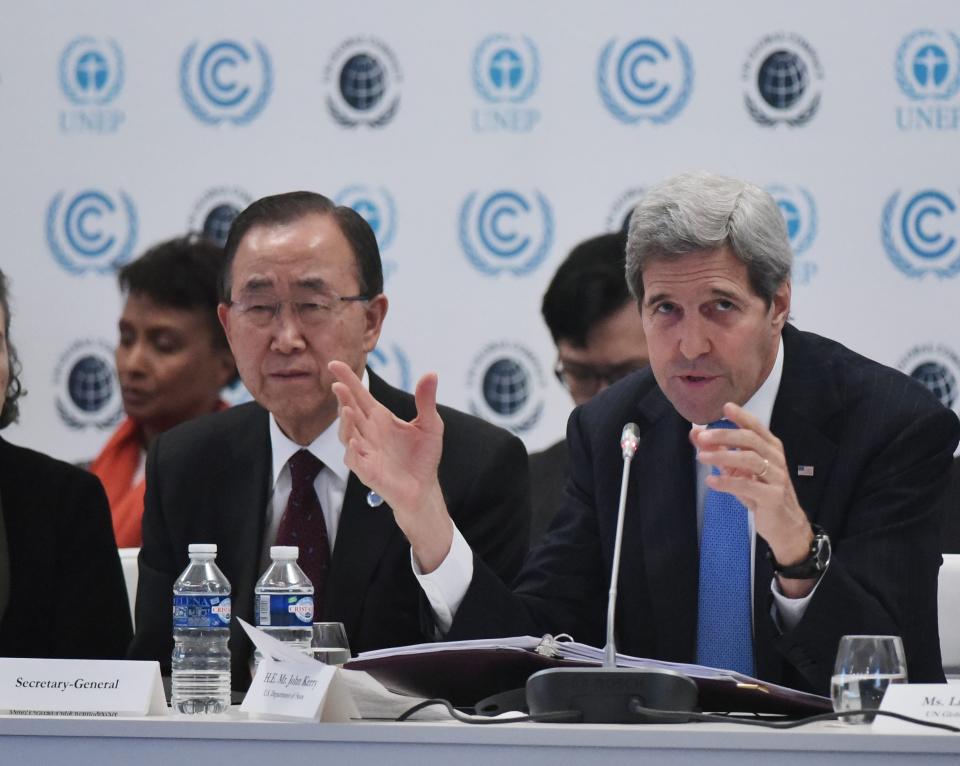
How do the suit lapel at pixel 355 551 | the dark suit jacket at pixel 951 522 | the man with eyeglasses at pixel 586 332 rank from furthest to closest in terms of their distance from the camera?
the man with eyeglasses at pixel 586 332
the dark suit jacket at pixel 951 522
the suit lapel at pixel 355 551

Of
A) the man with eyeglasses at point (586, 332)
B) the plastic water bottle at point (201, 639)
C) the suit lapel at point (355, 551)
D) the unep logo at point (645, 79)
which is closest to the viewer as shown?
the plastic water bottle at point (201, 639)

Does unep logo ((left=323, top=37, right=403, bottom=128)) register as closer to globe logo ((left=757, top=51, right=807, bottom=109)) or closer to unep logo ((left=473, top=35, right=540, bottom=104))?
unep logo ((left=473, top=35, right=540, bottom=104))

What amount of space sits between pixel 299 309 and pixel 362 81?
63.6 inches

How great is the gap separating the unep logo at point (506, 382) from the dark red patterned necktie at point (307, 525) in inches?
54.1

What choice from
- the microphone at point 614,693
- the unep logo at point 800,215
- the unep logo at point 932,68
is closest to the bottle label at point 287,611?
the microphone at point 614,693

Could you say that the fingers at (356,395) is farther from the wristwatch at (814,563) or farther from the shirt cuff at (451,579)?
the wristwatch at (814,563)

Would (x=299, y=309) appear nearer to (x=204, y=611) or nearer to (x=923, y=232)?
(x=204, y=611)

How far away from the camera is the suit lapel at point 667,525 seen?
8.90 feet

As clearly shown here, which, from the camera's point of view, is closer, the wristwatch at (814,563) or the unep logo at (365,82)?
the wristwatch at (814,563)

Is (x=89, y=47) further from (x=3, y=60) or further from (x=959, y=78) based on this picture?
(x=959, y=78)

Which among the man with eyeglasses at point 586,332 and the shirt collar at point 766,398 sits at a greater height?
the man with eyeglasses at point 586,332

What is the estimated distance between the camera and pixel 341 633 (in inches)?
89.9

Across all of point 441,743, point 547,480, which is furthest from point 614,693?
point 547,480

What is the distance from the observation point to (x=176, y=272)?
14.9 ft
